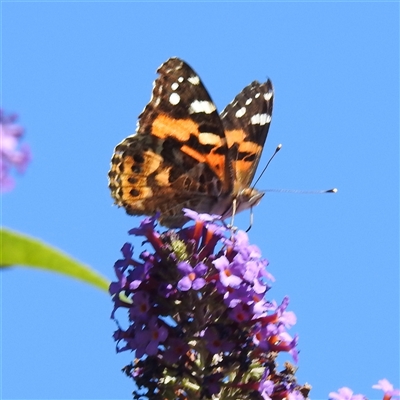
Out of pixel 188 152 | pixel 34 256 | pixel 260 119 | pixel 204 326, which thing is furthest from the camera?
pixel 260 119

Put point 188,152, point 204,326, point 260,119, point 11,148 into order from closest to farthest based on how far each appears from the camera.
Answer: point 11,148
point 204,326
point 188,152
point 260,119

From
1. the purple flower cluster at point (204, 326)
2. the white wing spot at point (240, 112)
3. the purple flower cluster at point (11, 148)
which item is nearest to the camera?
the purple flower cluster at point (11, 148)

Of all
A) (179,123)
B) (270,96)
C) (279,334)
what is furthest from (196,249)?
(270,96)

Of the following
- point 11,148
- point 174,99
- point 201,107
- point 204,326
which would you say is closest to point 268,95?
point 201,107

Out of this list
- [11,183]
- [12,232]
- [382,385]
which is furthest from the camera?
[382,385]

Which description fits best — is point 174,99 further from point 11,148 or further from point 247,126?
point 11,148

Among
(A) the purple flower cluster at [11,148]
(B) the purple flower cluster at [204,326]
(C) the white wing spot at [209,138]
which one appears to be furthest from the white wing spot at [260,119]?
(A) the purple flower cluster at [11,148]

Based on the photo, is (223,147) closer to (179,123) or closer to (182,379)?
(179,123)

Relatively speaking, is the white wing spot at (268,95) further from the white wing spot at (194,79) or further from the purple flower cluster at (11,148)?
the purple flower cluster at (11,148)
